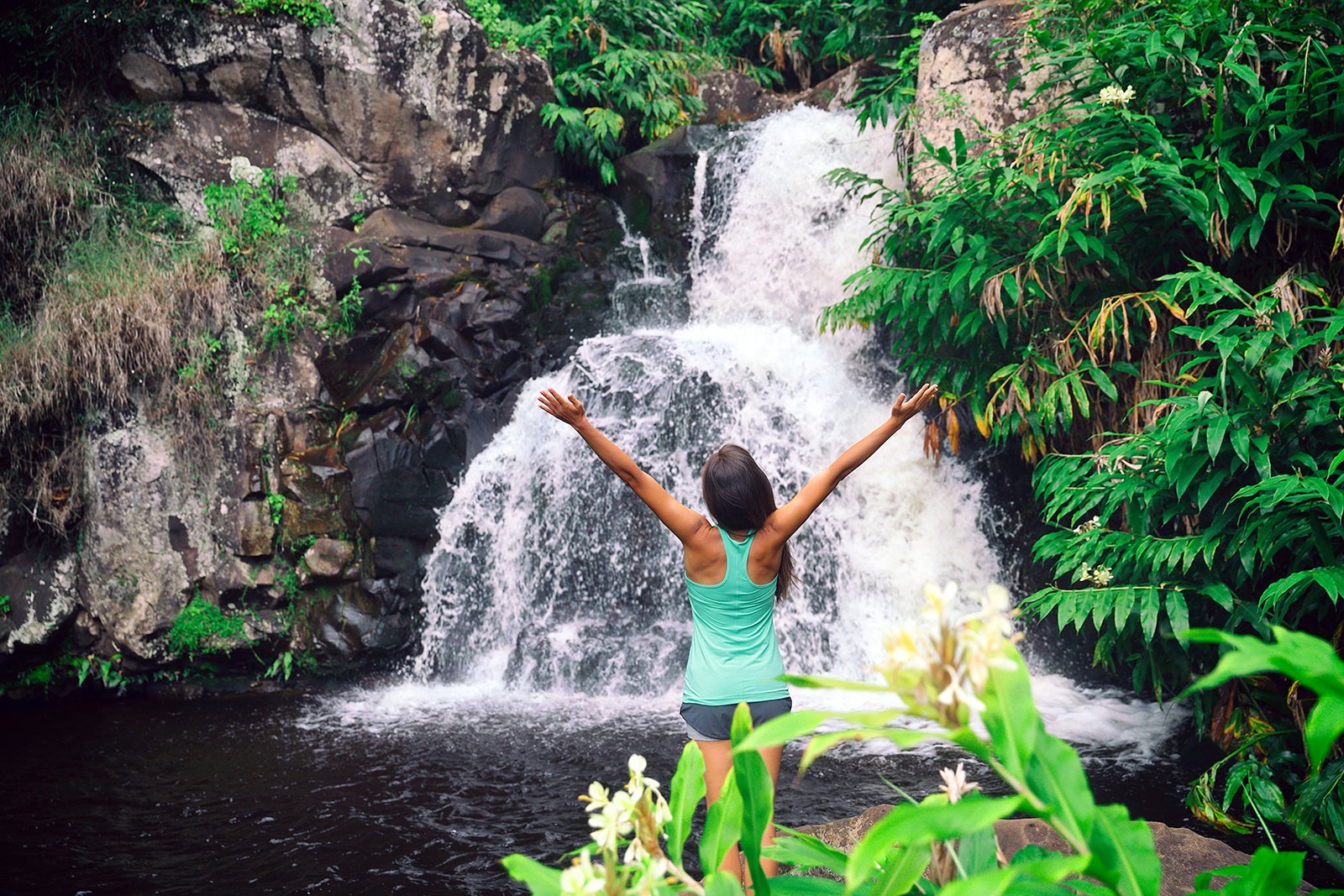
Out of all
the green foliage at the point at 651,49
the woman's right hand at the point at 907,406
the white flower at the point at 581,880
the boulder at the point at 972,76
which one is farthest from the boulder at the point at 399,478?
the white flower at the point at 581,880

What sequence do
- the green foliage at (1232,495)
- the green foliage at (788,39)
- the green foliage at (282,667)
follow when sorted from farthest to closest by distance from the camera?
1. the green foliage at (788,39)
2. the green foliage at (282,667)
3. the green foliage at (1232,495)

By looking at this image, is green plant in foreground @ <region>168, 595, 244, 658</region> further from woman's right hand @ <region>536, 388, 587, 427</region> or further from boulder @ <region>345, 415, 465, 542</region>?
woman's right hand @ <region>536, 388, 587, 427</region>

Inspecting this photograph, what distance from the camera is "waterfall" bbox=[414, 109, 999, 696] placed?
7016mm

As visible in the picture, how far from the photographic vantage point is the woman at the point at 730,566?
8.39 feet

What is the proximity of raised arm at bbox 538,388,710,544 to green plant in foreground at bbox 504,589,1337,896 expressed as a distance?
134 cm

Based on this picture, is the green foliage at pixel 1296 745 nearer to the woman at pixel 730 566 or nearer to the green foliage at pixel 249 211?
the woman at pixel 730 566

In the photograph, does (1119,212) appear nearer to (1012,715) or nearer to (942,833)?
(1012,715)

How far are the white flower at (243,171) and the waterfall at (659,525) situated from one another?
10.9 ft

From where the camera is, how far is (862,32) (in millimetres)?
9758

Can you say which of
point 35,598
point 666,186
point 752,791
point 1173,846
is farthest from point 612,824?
point 666,186

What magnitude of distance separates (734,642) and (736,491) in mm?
467

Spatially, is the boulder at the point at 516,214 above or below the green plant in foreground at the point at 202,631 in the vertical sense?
above

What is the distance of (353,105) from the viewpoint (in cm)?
861

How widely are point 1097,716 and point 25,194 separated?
9552mm
